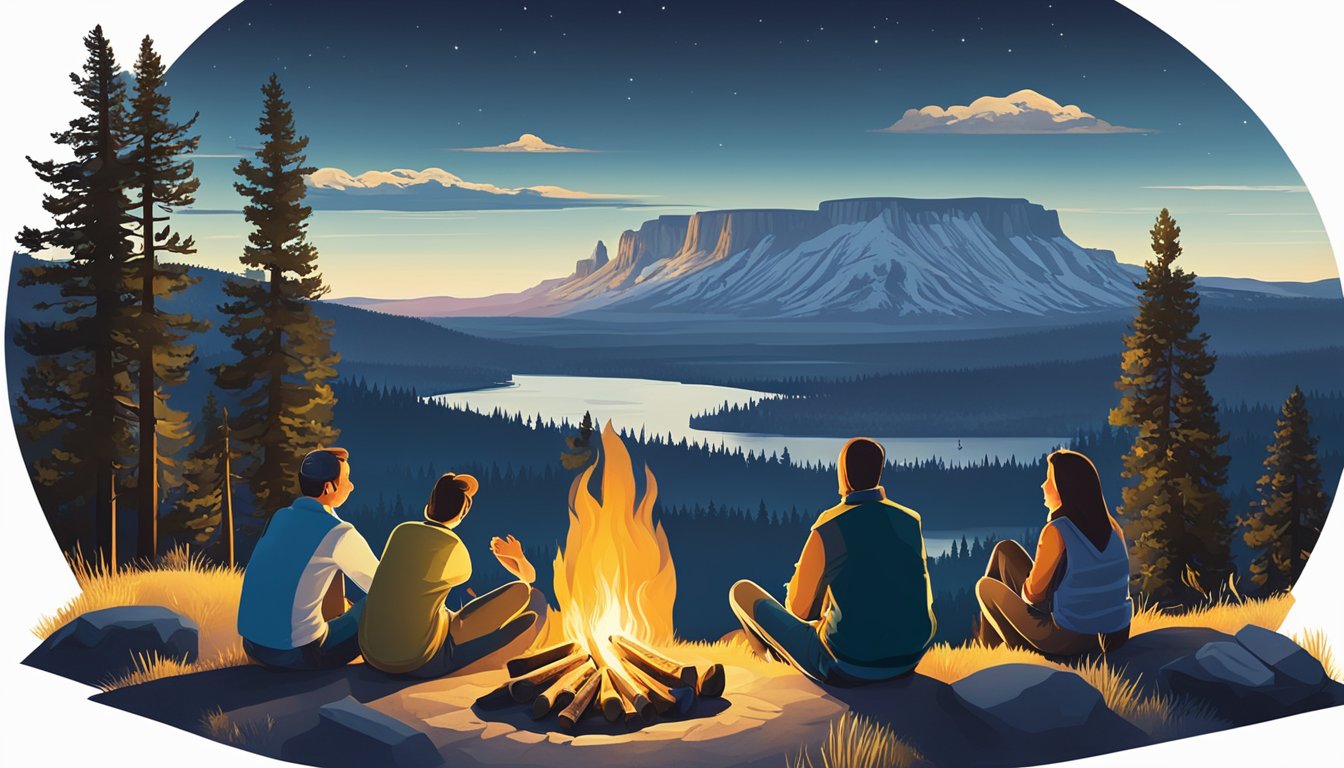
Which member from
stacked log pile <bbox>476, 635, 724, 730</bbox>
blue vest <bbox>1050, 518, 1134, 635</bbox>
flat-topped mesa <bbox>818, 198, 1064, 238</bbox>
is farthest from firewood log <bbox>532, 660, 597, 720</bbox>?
flat-topped mesa <bbox>818, 198, 1064, 238</bbox>

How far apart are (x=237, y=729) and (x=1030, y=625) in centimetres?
599

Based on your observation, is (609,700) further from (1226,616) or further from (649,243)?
(1226,616)

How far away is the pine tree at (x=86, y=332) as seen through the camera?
16.2 meters

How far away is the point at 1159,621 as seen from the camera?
1531 cm

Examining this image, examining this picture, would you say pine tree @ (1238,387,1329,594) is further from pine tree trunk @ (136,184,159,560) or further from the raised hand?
pine tree trunk @ (136,184,159,560)

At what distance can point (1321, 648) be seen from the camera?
1484cm

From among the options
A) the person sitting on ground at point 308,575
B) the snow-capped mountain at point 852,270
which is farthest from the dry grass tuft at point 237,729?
the snow-capped mountain at point 852,270

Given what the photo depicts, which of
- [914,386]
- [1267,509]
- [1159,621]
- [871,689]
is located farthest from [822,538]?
[1267,509]

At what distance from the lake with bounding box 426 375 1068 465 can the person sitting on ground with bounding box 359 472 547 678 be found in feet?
5.05

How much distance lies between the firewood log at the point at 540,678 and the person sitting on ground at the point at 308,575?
4.60 feet

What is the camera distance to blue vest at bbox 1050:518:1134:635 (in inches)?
537

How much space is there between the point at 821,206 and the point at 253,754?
643 centimetres

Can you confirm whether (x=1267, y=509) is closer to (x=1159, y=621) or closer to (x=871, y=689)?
(x=1159, y=621)

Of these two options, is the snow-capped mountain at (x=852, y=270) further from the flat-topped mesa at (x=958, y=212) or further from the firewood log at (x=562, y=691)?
the firewood log at (x=562, y=691)
